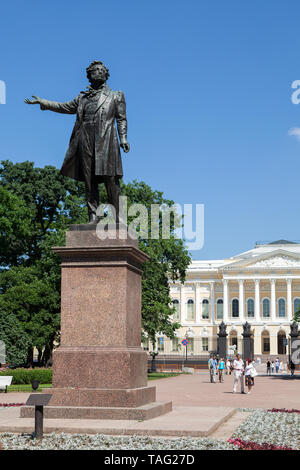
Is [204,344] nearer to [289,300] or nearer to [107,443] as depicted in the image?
[289,300]

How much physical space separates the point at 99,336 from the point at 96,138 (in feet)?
11.1

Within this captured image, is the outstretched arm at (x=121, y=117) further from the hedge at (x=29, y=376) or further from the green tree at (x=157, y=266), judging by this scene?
the green tree at (x=157, y=266)

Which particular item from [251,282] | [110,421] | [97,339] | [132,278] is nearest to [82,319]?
[97,339]

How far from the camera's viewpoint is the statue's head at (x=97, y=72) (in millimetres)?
11070

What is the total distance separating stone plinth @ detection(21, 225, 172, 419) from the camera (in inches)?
371

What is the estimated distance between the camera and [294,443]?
27.3 feet

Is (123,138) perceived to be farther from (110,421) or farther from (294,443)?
(294,443)

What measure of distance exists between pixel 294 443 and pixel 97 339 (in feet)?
10.9

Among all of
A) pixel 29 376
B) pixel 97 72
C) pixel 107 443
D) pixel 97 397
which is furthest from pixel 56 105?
pixel 29 376

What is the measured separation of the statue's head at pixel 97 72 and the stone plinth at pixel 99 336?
2677 mm

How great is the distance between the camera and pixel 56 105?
11297mm

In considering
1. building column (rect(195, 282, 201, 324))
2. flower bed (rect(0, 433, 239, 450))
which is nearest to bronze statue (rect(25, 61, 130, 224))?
flower bed (rect(0, 433, 239, 450))

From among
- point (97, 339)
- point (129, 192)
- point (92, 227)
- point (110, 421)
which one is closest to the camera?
point (110, 421)

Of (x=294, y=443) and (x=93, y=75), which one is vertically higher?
(x=93, y=75)
